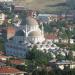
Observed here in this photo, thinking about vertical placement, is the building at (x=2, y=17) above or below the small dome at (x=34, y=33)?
below

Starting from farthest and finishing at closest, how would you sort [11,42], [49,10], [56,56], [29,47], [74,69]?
1. [49,10]
2. [11,42]
3. [29,47]
4. [56,56]
5. [74,69]

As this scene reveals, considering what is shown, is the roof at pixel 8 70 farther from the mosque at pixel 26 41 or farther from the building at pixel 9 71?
the mosque at pixel 26 41

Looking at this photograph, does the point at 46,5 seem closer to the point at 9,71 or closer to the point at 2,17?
the point at 2,17

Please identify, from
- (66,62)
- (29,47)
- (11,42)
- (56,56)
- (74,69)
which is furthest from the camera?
(11,42)

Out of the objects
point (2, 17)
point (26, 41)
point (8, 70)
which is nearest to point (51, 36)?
point (26, 41)

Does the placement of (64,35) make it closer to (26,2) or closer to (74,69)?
(74,69)

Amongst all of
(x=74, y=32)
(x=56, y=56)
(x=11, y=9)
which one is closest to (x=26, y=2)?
(x=11, y=9)

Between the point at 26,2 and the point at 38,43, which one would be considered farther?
the point at 26,2

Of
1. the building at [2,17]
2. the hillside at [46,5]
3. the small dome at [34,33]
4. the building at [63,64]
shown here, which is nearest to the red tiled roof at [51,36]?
the small dome at [34,33]
